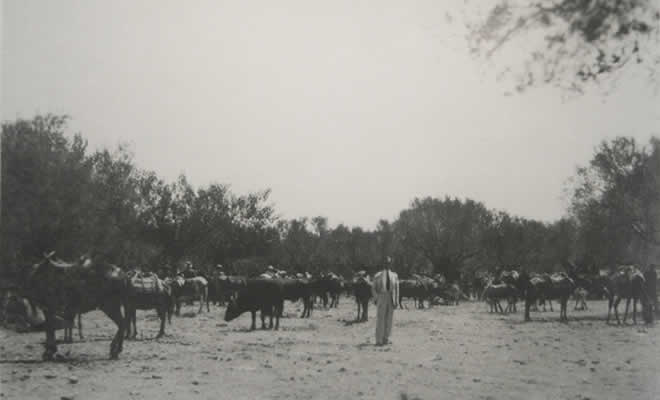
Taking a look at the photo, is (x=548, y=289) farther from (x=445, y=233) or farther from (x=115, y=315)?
(x=445, y=233)

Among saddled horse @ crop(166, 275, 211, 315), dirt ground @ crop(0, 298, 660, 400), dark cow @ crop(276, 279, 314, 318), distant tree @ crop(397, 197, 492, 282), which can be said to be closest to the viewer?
dirt ground @ crop(0, 298, 660, 400)

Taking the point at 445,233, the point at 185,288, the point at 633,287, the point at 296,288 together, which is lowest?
the point at 185,288

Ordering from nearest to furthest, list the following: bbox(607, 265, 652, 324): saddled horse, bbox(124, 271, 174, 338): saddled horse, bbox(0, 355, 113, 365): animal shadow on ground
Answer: bbox(0, 355, 113, 365): animal shadow on ground < bbox(124, 271, 174, 338): saddled horse < bbox(607, 265, 652, 324): saddled horse

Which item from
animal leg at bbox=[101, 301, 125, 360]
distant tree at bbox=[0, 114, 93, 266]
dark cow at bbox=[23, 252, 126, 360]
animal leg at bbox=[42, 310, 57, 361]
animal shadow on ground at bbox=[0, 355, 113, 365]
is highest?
distant tree at bbox=[0, 114, 93, 266]

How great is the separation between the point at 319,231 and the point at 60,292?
7968 cm

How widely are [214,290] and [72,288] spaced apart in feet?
78.2

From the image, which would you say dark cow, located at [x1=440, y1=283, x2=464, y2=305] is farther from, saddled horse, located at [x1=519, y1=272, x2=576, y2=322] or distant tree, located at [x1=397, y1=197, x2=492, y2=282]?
distant tree, located at [x1=397, y1=197, x2=492, y2=282]

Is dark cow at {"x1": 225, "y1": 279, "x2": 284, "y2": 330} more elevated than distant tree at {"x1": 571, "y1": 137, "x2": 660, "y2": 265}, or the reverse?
distant tree at {"x1": 571, "y1": 137, "x2": 660, "y2": 265}

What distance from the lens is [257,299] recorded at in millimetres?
19578

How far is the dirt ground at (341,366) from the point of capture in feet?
29.7

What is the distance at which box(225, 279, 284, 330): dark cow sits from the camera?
19.3 meters

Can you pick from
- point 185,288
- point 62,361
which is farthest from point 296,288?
point 62,361

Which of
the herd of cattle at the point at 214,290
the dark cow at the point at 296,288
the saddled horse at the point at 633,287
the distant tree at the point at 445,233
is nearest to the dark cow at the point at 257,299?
the herd of cattle at the point at 214,290

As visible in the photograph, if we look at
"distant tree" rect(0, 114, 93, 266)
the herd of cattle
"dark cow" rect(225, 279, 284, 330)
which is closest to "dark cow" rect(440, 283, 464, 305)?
the herd of cattle
